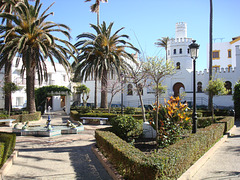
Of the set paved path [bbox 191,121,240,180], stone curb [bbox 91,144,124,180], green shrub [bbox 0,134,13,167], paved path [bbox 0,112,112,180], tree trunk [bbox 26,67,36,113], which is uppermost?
tree trunk [bbox 26,67,36,113]

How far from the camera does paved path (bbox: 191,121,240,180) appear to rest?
614cm

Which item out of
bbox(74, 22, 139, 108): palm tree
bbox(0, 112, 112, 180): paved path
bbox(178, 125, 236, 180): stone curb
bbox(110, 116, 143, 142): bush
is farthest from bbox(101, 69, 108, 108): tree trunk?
bbox(178, 125, 236, 180): stone curb

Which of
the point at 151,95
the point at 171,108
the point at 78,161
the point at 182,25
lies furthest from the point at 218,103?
the point at 78,161

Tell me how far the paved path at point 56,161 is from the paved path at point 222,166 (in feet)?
8.27

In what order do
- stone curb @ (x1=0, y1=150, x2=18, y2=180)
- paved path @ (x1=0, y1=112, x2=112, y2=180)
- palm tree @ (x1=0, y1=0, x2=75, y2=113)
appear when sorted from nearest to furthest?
stone curb @ (x1=0, y1=150, x2=18, y2=180), paved path @ (x1=0, y1=112, x2=112, y2=180), palm tree @ (x1=0, y1=0, x2=75, y2=113)

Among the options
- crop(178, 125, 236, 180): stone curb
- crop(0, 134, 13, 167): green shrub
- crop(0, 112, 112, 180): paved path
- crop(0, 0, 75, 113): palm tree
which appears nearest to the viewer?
crop(178, 125, 236, 180): stone curb

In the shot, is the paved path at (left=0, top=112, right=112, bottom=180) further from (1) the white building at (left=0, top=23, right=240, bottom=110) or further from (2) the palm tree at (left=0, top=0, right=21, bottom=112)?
(1) the white building at (left=0, top=23, right=240, bottom=110)

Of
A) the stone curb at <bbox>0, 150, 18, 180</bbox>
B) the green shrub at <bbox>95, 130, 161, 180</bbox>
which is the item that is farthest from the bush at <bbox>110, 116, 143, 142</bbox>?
the stone curb at <bbox>0, 150, 18, 180</bbox>

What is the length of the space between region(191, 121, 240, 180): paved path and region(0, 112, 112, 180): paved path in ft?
8.27

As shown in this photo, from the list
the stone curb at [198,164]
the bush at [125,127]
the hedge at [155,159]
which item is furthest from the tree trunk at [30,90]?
the stone curb at [198,164]

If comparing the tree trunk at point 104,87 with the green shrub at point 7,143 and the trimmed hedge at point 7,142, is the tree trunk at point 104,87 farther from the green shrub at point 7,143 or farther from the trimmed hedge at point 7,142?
the green shrub at point 7,143

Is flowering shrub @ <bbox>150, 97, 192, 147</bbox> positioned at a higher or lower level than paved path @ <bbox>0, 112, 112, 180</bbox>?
higher

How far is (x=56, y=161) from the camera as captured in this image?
26.2 ft

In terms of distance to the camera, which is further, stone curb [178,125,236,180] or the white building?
the white building
